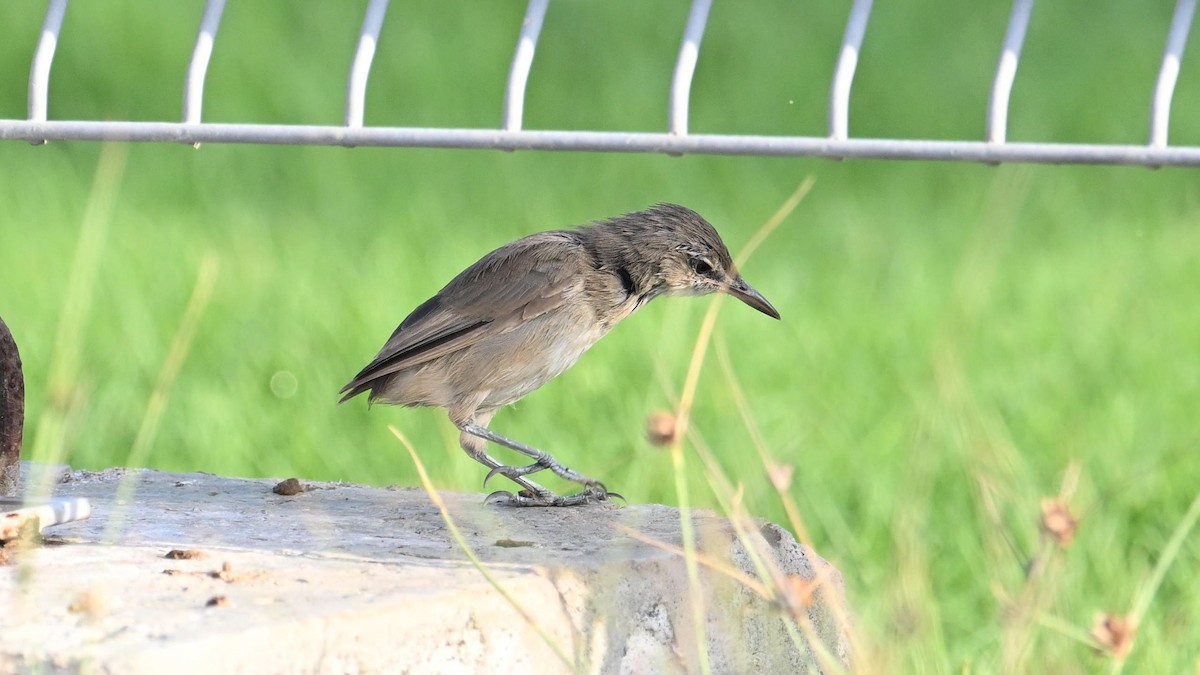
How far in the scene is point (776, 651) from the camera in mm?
3529

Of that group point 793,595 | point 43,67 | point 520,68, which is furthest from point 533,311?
point 793,595

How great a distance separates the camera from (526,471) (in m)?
4.47

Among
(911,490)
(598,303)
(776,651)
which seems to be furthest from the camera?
(598,303)

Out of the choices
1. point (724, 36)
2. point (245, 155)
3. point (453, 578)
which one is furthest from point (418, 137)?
point (724, 36)

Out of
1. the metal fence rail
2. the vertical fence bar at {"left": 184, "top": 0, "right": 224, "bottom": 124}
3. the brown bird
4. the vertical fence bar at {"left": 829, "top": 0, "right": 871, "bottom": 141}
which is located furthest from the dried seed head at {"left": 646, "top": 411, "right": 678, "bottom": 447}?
the brown bird

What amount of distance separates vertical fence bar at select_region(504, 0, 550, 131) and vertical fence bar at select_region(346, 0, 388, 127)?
314mm

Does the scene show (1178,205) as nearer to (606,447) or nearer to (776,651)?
(606,447)

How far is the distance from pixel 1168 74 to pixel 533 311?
1.67 m

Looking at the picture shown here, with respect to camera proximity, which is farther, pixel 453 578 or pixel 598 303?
pixel 598 303

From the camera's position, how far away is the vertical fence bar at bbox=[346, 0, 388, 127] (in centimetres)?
378

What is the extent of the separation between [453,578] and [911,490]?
851 mm

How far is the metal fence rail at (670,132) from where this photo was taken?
341cm

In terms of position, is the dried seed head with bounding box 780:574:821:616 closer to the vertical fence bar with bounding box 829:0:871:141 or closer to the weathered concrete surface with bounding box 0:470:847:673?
the weathered concrete surface with bounding box 0:470:847:673

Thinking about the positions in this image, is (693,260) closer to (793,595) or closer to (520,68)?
(520,68)
